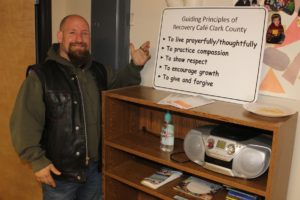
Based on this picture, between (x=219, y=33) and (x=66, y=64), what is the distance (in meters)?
0.71

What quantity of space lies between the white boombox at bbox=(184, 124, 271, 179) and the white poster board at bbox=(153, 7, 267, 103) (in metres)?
0.15

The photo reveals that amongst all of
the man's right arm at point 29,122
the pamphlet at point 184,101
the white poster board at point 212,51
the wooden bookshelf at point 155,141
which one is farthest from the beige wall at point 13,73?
the pamphlet at point 184,101

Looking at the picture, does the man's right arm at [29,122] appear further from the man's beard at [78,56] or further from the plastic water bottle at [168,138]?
the plastic water bottle at [168,138]

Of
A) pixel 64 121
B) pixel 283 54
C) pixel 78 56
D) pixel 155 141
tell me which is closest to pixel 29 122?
pixel 64 121

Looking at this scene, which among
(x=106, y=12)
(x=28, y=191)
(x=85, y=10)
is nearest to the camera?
(x=106, y=12)

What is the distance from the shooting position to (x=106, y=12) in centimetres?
163

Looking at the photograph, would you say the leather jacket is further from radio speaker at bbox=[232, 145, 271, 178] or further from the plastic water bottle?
radio speaker at bbox=[232, 145, 271, 178]

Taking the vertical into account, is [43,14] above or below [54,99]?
above

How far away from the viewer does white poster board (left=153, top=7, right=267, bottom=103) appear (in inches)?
47.3

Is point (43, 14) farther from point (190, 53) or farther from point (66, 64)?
point (190, 53)

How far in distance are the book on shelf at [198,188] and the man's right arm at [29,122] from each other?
618 mm

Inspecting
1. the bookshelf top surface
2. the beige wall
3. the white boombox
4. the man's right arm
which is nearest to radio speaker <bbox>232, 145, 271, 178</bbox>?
the white boombox

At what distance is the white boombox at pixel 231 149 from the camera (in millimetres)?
1072

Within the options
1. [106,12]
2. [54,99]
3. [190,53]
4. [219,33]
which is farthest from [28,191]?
[219,33]
